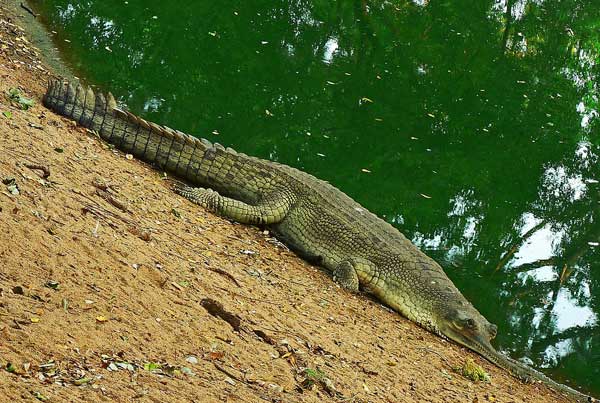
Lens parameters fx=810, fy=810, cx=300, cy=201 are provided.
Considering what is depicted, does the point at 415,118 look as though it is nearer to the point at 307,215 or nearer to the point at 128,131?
the point at 307,215

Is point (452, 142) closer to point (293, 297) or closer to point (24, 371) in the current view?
point (293, 297)

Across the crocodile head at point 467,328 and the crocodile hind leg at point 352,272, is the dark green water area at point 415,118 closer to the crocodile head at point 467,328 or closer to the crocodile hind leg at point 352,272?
the crocodile head at point 467,328

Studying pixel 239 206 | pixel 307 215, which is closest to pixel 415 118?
pixel 307 215

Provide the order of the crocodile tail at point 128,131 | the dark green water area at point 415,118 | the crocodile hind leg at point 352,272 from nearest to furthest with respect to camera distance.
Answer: the crocodile hind leg at point 352,272 → the crocodile tail at point 128,131 → the dark green water area at point 415,118

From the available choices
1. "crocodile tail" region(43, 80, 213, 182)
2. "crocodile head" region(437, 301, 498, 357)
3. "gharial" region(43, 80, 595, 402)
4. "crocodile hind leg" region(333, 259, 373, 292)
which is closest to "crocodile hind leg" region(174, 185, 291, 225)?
"gharial" region(43, 80, 595, 402)

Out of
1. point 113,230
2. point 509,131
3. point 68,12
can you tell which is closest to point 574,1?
point 509,131

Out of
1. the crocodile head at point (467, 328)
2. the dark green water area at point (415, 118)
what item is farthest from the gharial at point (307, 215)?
the dark green water area at point (415, 118)
